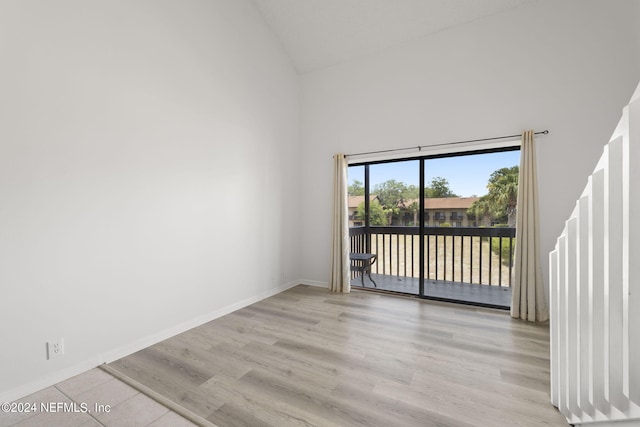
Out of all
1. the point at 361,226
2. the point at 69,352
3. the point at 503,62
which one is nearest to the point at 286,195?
the point at 361,226

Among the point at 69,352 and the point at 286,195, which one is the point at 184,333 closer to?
the point at 69,352

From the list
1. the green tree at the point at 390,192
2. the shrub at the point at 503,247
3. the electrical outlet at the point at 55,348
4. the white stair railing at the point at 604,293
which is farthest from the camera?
the green tree at the point at 390,192

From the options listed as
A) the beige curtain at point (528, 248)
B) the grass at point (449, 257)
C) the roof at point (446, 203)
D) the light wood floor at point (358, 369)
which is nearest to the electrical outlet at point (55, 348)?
the light wood floor at point (358, 369)

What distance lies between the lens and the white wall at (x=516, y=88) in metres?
2.78

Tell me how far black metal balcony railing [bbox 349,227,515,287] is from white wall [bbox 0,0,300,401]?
77.2 inches

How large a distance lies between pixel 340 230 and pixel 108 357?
2.86m

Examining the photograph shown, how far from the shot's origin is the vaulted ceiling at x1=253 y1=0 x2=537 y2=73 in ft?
10.8

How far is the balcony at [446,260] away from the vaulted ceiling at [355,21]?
259 centimetres

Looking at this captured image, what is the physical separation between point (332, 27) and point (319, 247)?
3.10 meters

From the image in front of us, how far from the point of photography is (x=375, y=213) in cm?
439

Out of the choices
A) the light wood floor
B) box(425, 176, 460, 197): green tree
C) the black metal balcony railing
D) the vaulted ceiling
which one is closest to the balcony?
the black metal balcony railing

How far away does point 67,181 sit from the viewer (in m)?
2.04

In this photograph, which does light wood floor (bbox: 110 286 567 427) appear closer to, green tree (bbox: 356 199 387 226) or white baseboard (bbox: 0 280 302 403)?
white baseboard (bbox: 0 280 302 403)

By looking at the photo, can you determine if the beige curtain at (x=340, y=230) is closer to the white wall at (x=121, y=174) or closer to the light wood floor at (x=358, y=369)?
the light wood floor at (x=358, y=369)
